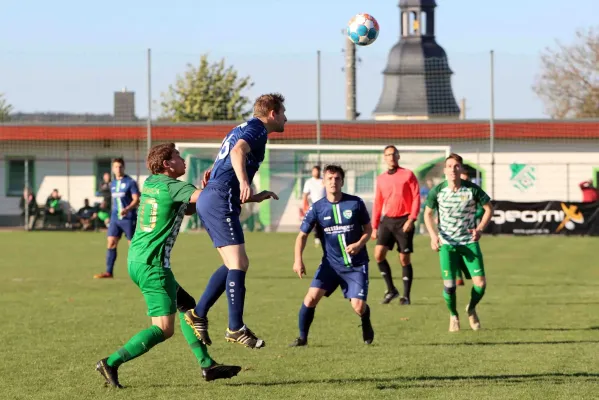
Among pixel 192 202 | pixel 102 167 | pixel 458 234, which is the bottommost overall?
pixel 458 234

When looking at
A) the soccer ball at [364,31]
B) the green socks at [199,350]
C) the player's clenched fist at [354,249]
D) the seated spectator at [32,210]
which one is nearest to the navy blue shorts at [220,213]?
the green socks at [199,350]

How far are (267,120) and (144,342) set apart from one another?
196 centimetres

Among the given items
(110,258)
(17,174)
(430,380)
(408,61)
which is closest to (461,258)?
(430,380)

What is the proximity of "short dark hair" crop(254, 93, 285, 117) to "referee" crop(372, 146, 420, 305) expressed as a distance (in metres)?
6.88

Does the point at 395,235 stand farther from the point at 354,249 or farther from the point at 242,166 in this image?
the point at 242,166

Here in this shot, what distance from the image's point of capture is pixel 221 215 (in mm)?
8922

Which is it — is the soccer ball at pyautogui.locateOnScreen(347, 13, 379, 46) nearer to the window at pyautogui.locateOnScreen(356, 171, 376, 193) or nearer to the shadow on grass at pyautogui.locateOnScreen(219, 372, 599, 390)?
→ the shadow on grass at pyautogui.locateOnScreen(219, 372, 599, 390)

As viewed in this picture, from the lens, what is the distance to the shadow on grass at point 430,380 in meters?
9.14

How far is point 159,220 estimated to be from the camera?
8578 mm

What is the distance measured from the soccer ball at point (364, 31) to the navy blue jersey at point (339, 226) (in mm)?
5400

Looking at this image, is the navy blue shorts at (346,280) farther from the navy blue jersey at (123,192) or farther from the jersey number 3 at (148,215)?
the navy blue jersey at (123,192)

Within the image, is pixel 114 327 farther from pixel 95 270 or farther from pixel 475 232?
pixel 95 270

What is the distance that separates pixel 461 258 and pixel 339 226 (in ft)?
6.18

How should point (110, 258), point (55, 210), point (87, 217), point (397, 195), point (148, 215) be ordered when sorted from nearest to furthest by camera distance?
point (148, 215) → point (397, 195) → point (110, 258) → point (87, 217) → point (55, 210)
